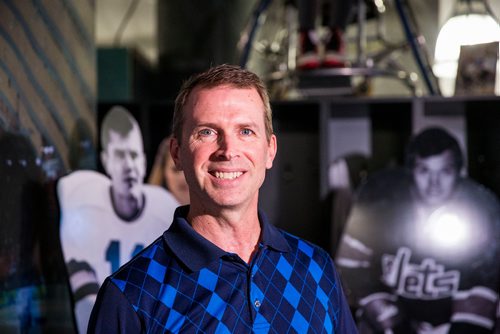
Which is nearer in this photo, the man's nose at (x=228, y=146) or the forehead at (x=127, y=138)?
the man's nose at (x=228, y=146)

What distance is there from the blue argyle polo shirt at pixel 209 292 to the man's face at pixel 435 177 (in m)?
1.38

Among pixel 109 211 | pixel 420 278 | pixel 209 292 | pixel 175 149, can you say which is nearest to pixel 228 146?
pixel 175 149

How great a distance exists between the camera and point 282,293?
3.99ft

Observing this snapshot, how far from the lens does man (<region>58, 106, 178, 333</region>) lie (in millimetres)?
1942

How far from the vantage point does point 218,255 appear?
1175 millimetres

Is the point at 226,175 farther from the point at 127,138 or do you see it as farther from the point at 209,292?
the point at 127,138

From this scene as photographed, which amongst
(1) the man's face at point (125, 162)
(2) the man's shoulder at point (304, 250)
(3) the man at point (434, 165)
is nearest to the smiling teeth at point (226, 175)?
(2) the man's shoulder at point (304, 250)

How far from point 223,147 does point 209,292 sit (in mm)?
252

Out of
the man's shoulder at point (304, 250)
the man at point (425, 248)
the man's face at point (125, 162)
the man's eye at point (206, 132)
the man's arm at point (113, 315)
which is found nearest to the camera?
the man's arm at point (113, 315)

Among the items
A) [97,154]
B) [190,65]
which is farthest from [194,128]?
[190,65]

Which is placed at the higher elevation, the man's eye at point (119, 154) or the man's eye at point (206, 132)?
the man's eye at point (206, 132)

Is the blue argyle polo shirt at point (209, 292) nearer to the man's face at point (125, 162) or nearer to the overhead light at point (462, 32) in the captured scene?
the man's face at point (125, 162)

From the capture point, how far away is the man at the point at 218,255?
112 centimetres

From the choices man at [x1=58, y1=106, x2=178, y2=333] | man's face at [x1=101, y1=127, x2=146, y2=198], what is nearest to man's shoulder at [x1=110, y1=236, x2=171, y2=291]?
man at [x1=58, y1=106, x2=178, y2=333]
